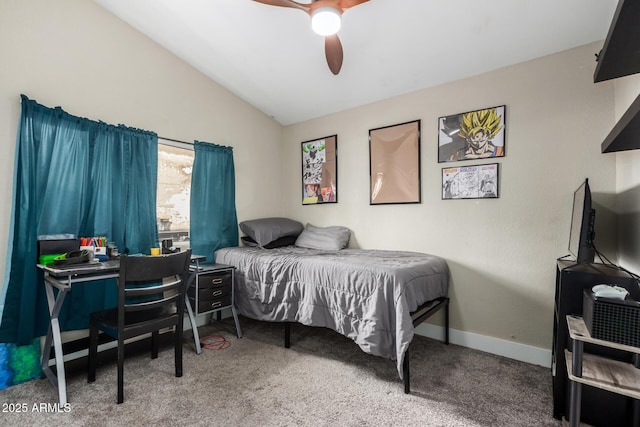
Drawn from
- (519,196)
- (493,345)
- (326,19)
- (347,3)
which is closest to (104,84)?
(326,19)

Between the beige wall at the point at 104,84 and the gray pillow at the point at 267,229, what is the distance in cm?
26

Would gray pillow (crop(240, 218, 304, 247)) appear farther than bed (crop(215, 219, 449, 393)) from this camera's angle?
Yes

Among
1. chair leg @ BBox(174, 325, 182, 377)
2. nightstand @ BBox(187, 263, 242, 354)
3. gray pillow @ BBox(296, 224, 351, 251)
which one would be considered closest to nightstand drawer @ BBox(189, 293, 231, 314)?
nightstand @ BBox(187, 263, 242, 354)

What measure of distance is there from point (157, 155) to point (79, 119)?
0.65 m

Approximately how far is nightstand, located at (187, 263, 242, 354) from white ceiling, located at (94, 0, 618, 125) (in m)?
2.05

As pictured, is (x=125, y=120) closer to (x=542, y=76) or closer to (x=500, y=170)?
(x=500, y=170)

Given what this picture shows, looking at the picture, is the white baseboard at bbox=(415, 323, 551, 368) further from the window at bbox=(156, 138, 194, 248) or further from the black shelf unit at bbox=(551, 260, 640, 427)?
the window at bbox=(156, 138, 194, 248)

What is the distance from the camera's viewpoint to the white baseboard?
8.07ft

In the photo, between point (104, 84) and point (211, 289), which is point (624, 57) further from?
point (104, 84)

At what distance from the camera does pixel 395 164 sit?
3254 mm

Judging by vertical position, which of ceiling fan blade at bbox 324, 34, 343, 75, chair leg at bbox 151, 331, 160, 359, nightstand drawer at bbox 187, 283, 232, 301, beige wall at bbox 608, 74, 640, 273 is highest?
ceiling fan blade at bbox 324, 34, 343, 75

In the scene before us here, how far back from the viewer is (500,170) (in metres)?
2.65

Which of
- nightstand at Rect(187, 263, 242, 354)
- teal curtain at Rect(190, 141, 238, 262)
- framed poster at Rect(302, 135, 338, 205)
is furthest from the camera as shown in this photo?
framed poster at Rect(302, 135, 338, 205)

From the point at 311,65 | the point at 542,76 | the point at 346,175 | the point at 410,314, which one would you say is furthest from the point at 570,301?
the point at 311,65
